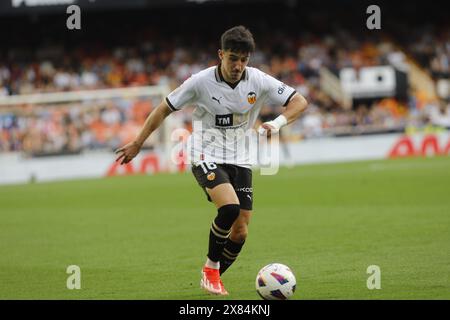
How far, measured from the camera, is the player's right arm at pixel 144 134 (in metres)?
8.05

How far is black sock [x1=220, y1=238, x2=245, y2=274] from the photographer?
8547 mm

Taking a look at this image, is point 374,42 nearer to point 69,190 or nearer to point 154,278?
point 69,190

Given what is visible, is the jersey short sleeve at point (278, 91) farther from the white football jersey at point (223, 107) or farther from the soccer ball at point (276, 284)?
the soccer ball at point (276, 284)

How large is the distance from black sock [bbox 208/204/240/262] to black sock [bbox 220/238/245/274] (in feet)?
0.84

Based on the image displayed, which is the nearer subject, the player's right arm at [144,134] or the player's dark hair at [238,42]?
the player's dark hair at [238,42]

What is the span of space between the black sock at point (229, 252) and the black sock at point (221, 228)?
0.84 ft

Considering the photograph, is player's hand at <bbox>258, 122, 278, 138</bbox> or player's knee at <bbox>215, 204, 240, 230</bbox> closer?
player's hand at <bbox>258, 122, 278, 138</bbox>

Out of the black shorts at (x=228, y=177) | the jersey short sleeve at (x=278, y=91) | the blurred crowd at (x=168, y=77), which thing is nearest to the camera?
the black shorts at (x=228, y=177)

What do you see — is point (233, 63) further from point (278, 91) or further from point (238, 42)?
point (278, 91)

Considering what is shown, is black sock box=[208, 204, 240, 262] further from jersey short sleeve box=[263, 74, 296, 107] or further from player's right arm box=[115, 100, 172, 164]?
jersey short sleeve box=[263, 74, 296, 107]

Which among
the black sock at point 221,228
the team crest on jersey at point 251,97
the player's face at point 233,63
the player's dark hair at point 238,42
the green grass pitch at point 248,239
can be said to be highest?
the player's dark hair at point 238,42

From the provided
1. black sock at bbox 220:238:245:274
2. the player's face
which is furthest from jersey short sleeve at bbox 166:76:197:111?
black sock at bbox 220:238:245:274

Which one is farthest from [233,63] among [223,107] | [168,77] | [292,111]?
[168,77]

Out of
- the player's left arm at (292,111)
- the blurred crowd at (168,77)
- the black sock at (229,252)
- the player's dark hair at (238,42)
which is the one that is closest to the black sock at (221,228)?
the black sock at (229,252)
